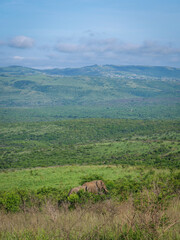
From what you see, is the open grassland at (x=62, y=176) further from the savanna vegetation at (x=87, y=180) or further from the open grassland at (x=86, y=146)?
the open grassland at (x=86, y=146)

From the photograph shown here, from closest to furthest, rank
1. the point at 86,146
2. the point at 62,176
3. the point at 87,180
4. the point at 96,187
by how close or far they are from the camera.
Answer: the point at 96,187 < the point at 87,180 < the point at 62,176 < the point at 86,146

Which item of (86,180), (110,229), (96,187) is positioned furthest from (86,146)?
(110,229)

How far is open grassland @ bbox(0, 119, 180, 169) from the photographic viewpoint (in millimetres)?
45022

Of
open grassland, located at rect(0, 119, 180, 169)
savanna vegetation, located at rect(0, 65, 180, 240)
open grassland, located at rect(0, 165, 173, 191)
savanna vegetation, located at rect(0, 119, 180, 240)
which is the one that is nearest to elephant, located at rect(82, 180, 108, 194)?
savanna vegetation, located at rect(0, 119, 180, 240)

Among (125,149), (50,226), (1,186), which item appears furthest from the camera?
(125,149)

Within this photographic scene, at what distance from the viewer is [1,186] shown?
26828 mm

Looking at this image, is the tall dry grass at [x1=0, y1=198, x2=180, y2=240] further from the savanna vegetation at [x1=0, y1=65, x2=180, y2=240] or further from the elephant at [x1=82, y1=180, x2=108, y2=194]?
the elephant at [x1=82, y1=180, x2=108, y2=194]

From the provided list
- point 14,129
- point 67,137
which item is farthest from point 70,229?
point 14,129

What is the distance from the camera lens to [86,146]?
5856 centimetres

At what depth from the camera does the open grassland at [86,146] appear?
45.0 m

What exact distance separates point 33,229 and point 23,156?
5072 centimetres

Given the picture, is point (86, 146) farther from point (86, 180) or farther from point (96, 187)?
point (96, 187)

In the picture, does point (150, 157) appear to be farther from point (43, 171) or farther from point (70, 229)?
point (70, 229)

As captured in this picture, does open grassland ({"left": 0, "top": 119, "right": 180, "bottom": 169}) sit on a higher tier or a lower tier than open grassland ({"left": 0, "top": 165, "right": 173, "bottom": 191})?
lower
